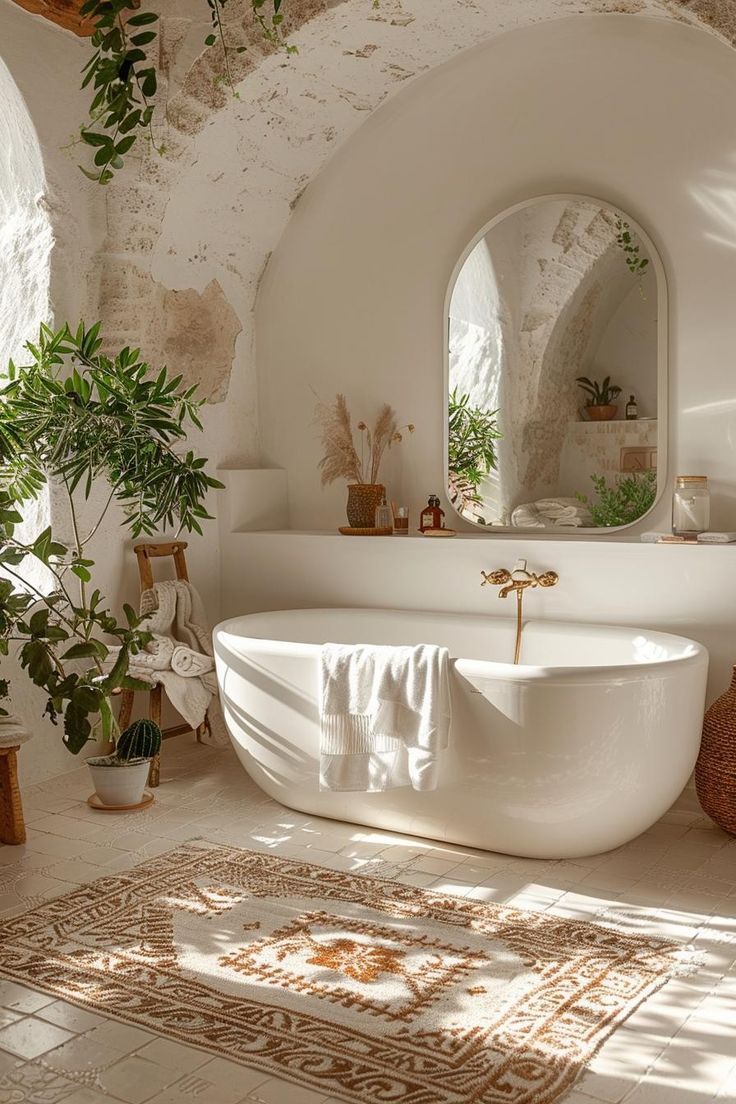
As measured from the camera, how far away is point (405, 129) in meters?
4.68

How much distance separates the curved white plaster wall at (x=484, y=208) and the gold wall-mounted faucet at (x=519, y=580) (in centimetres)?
47

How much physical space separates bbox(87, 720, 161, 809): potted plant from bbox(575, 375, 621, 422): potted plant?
6.65ft

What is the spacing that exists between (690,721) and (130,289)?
108 inches

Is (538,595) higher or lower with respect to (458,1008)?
higher

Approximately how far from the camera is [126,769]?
3.93m

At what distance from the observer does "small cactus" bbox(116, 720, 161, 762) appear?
13.1ft

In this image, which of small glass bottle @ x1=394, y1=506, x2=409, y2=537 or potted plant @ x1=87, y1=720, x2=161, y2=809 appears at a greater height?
small glass bottle @ x1=394, y1=506, x2=409, y2=537

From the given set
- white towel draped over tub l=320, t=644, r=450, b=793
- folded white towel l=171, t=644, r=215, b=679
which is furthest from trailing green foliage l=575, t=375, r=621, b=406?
folded white towel l=171, t=644, r=215, b=679

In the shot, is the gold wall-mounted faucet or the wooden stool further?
the gold wall-mounted faucet

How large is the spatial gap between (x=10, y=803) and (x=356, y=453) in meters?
2.11

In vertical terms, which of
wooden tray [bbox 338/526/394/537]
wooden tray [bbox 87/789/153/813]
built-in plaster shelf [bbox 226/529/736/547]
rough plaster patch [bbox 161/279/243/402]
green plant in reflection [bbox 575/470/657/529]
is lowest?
wooden tray [bbox 87/789/153/813]

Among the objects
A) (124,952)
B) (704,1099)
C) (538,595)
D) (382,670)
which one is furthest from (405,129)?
(704,1099)

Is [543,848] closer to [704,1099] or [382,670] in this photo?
[382,670]

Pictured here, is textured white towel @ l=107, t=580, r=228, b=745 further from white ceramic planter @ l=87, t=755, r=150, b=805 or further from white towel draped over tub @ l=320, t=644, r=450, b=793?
white towel draped over tub @ l=320, t=644, r=450, b=793
